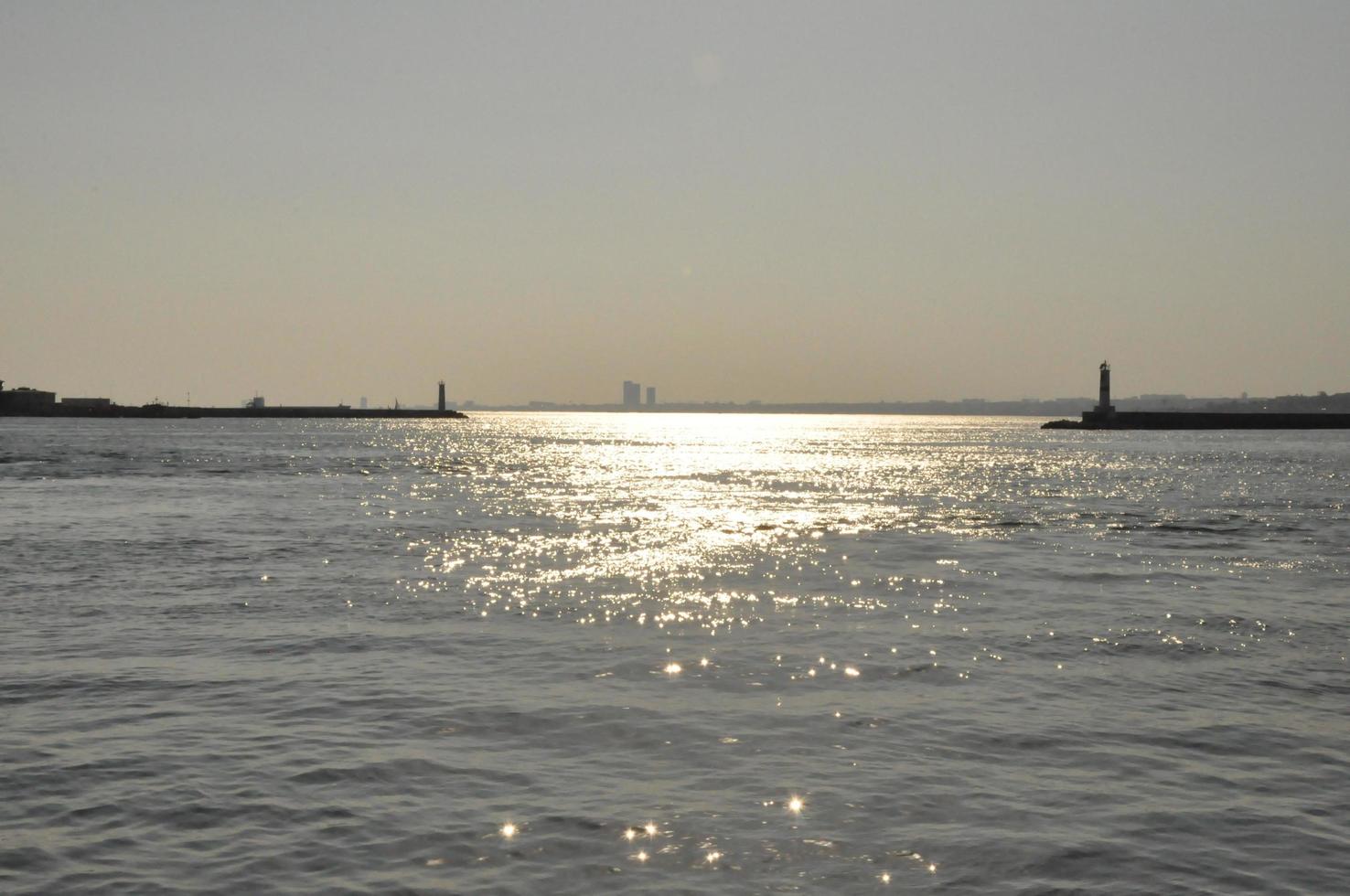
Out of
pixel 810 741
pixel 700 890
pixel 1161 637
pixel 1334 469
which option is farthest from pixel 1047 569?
pixel 1334 469

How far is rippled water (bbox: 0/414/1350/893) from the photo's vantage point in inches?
315

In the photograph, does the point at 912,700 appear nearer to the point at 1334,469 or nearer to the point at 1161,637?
the point at 1161,637

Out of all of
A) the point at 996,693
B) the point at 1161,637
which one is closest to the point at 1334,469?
the point at 1161,637

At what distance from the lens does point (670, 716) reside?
1192cm

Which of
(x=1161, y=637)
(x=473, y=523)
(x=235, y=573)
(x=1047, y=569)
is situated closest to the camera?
(x=1161, y=637)

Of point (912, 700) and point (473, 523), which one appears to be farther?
point (473, 523)

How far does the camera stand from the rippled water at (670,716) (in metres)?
7.99

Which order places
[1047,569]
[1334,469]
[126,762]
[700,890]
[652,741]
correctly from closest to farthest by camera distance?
1. [700,890]
2. [126,762]
3. [652,741]
4. [1047,569]
5. [1334,469]

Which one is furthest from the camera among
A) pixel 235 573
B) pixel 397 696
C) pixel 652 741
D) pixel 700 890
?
pixel 235 573

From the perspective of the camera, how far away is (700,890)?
7387 millimetres

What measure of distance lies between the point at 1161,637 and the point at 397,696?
1148 cm

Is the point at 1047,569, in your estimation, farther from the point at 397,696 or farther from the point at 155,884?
the point at 155,884

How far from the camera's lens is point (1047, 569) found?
83.3 feet

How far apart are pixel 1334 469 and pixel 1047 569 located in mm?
61274
